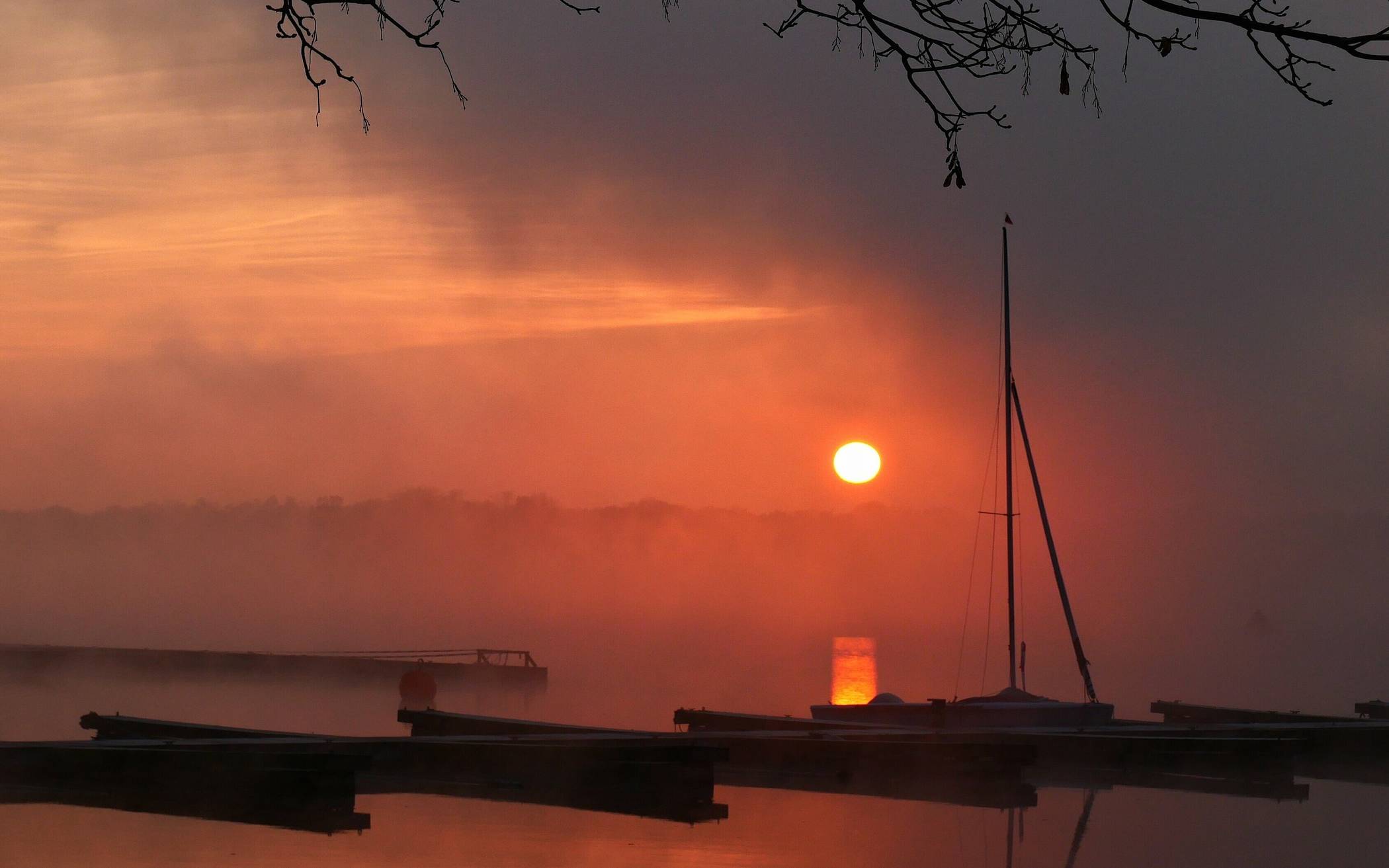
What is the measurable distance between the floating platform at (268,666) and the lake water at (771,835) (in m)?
59.4

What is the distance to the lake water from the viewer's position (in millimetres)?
14914

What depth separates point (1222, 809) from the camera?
19.8 metres

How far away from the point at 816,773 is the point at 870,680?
360 ft

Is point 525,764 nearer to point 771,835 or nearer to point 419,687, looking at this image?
point 771,835

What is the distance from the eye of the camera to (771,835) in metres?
16.9

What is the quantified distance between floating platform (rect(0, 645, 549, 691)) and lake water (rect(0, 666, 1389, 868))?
59376 millimetres

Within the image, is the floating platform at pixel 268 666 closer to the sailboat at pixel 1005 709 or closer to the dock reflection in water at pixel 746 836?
the sailboat at pixel 1005 709

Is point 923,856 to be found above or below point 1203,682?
below

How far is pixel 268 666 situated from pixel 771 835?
78.0m

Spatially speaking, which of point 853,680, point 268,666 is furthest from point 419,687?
point 853,680

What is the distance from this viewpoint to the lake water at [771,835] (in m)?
14.9

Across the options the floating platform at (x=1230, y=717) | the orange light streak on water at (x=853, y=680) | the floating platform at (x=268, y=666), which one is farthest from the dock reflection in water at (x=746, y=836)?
the floating platform at (x=268, y=666)

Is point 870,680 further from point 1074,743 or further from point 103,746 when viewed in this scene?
point 103,746

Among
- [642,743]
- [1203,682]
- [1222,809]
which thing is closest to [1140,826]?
[1222,809]
